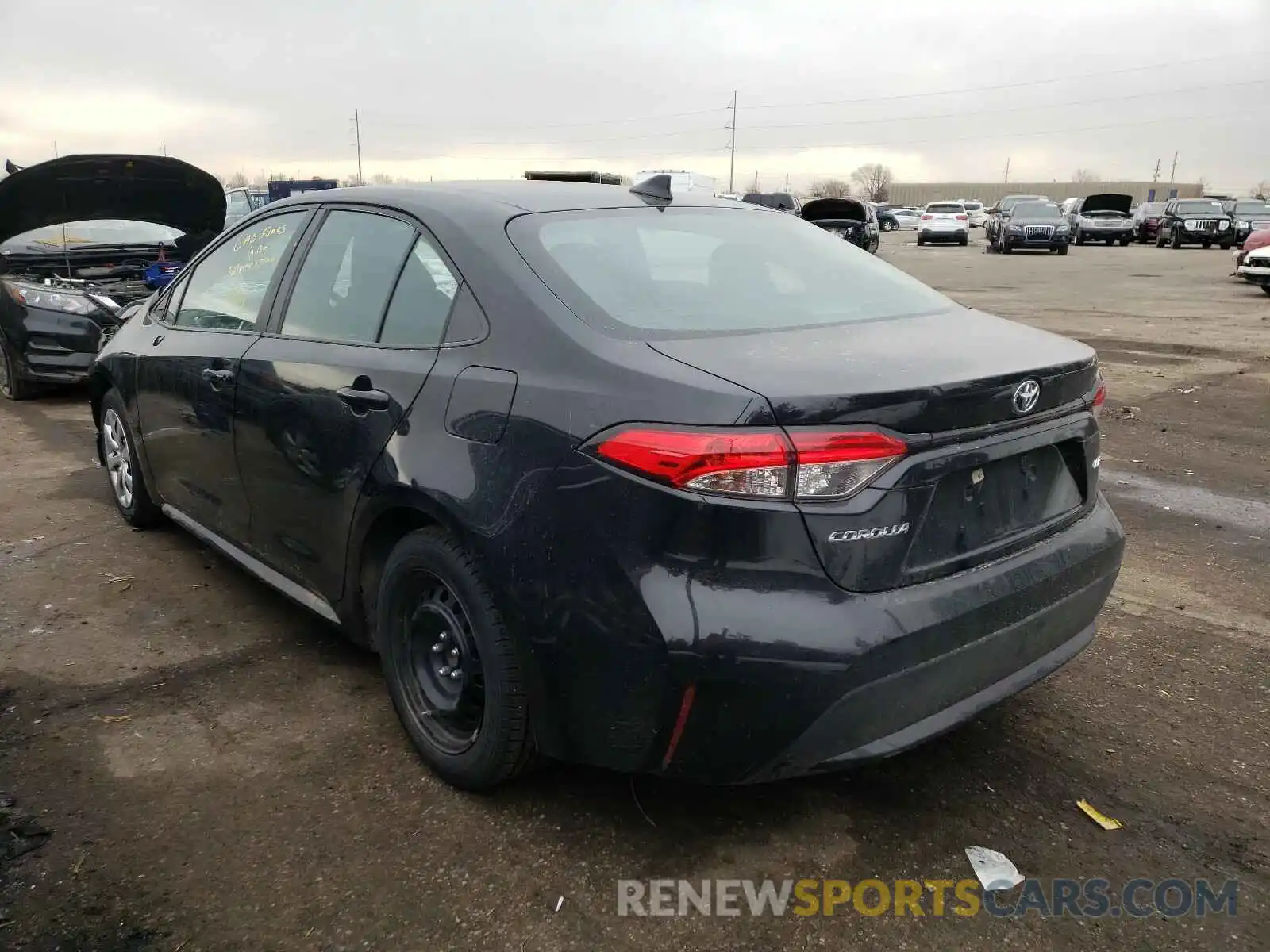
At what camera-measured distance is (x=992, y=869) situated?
2.38m

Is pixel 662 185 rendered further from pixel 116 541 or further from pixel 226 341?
pixel 116 541

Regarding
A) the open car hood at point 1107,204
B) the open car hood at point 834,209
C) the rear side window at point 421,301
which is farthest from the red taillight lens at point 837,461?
the open car hood at point 1107,204

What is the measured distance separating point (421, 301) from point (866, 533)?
1.45 m

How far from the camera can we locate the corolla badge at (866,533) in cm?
204

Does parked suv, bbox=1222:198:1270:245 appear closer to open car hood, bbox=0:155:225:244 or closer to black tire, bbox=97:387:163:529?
open car hood, bbox=0:155:225:244

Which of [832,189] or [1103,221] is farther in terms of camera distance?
→ [832,189]

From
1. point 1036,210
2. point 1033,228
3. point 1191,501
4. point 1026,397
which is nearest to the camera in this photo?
point 1026,397

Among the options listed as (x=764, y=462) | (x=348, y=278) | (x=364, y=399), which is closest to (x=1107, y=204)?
(x=348, y=278)

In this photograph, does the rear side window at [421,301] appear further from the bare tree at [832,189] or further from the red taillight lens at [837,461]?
the bare tree at [832,189]

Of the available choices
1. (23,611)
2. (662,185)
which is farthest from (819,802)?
(23,611)

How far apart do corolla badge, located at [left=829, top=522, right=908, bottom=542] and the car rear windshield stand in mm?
658

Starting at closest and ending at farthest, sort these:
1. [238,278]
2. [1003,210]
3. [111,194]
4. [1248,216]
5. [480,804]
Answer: [480,804], [238,278], [111,194], [1003,210], [1248,216]

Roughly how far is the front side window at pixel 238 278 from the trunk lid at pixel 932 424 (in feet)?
6.14

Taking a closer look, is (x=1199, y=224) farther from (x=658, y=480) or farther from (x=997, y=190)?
(x=997, y=190)
